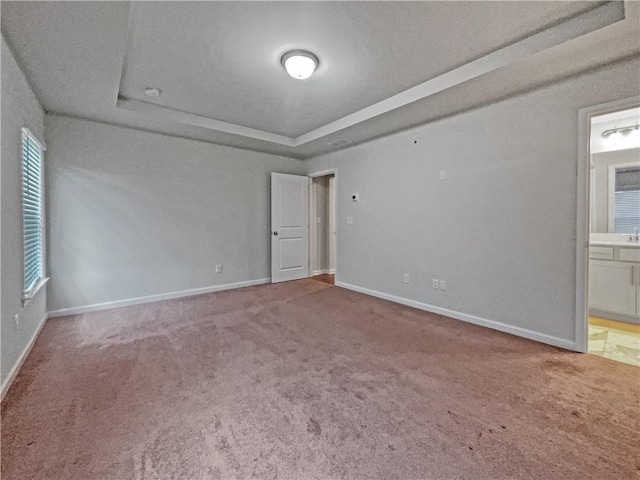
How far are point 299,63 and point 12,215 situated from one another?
8.38ft

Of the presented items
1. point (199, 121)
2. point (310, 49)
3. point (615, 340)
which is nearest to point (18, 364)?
point (199, 121)

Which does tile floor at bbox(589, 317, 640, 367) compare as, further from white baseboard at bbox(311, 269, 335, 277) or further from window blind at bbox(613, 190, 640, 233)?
white baseboard at bbox(311, 269, 335, 277)

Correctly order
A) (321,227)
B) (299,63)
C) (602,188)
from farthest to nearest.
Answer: (321,227) < (602,188) < (299,63)

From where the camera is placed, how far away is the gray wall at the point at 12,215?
1995mm

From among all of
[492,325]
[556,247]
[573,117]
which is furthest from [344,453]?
[573,117]

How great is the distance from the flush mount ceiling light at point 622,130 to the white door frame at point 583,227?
1990 millimetres

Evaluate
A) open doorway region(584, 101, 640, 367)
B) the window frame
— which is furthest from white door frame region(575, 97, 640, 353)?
the window frame

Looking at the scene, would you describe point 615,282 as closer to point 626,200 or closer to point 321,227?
point 626,200

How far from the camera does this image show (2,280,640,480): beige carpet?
136 cm

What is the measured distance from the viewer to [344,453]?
1424 mm

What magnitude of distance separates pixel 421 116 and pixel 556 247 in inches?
78.3

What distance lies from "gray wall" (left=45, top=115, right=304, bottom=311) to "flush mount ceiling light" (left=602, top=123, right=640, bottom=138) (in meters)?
4.98

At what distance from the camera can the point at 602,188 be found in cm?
384

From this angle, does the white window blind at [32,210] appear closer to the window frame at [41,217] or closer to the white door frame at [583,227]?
the window frame at [41,217]
